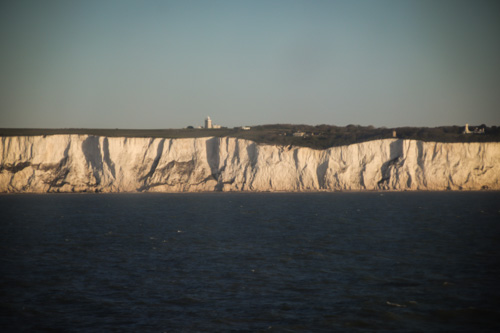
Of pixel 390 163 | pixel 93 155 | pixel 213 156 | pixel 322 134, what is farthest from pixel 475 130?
pixel 93 155

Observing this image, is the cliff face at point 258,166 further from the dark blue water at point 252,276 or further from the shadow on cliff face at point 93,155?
the dark blue water at point 252,276

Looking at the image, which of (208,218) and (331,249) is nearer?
(331,249)

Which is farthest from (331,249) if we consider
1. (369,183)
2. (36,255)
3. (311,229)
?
(369,183)

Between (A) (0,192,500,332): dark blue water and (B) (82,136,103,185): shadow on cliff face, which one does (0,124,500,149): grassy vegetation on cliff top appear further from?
(A) (0,192,500,332): dark blue water

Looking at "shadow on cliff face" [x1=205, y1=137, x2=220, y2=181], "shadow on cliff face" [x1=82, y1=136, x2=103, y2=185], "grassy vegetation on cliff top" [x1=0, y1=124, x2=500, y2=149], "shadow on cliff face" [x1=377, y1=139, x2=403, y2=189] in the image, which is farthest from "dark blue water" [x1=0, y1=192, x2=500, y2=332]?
"grassy vegetation on cliff top" [x1=0, y1=124, x2=500, y2=149]

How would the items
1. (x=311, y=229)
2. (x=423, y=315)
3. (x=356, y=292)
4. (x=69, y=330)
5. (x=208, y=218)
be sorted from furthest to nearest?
1. (x=208, y=218)
2. (x=311, y=229)
3. (x=356, y=292)
4. (x=423, y=315)
5. (x=69, y=330)

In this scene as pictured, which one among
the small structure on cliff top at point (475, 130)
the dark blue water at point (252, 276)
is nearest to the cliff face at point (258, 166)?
the small structure on cliff top at point (475, 130)

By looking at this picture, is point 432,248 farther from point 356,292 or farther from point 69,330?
point 69,330
